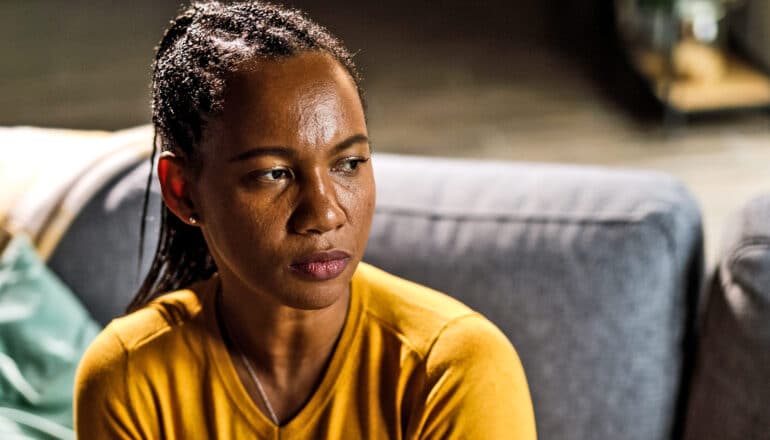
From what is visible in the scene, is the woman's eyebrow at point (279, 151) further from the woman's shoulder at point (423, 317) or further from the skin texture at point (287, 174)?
the woman's shoulder at point (423, 317)

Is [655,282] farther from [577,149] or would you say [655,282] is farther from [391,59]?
[391,59]

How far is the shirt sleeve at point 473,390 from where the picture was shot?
83cm

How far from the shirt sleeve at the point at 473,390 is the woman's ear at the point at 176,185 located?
0.25 metres

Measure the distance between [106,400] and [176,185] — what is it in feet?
0.71

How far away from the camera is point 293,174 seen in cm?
74

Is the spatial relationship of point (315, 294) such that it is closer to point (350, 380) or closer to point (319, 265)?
point (319, 265)

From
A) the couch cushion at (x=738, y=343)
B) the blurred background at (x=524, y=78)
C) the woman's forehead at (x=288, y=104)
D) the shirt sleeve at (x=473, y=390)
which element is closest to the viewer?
the woman's forehead at (x=288, y=104)

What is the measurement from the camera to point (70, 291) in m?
1.30

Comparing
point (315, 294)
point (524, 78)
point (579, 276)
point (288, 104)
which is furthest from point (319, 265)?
point (524, 78)

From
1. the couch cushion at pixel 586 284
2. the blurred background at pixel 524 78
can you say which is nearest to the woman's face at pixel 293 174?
the couch cushion at pixel 586 284

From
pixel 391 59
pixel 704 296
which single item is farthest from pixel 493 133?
pixel 704 296

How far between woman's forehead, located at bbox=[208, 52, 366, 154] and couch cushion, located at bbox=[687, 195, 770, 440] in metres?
0.54

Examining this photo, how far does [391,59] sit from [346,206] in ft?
10.7

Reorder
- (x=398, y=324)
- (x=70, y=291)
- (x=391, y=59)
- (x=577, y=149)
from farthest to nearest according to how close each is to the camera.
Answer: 1. (x=391, y=59)
2. (x=577, y=149)
3. (x=70, y=291)
4. (x=398, y=324)
